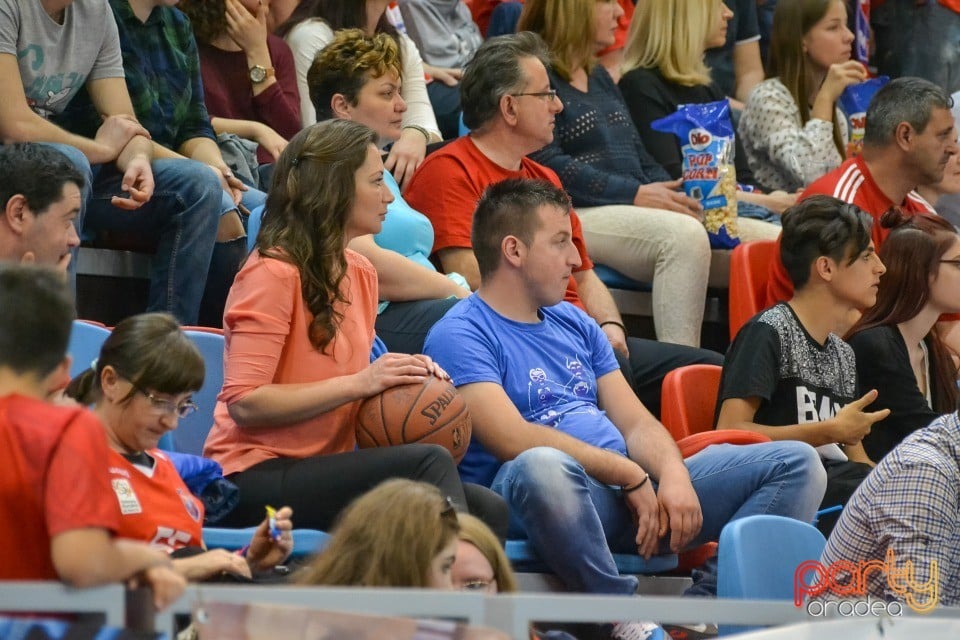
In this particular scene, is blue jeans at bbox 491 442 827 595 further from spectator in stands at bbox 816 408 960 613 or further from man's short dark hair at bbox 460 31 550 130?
man's short dark hair at bbox 460 31 550 130

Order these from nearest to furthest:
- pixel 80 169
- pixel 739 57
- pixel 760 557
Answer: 1. pixel 760 557
2. pixel 80 169
3. pixel 739 57

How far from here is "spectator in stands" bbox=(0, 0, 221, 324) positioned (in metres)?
3.95

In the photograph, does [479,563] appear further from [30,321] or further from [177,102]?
[177,102]

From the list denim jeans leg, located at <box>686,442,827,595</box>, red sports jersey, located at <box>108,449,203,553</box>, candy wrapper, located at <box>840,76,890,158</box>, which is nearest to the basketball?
red sports jersey, located at <box>108,449,203,553</box>

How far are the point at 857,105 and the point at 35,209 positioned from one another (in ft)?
12.9

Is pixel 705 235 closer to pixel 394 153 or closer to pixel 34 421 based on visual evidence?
pixel 394 153

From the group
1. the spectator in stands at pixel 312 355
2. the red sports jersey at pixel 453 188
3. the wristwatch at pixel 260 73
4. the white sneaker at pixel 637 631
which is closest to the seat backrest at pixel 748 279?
the red sports jersey at pixel 453 188

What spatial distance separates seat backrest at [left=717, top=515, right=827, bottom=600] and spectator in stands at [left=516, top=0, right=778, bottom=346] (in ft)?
7.51

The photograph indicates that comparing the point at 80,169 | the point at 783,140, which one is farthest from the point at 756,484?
the point at 783,140

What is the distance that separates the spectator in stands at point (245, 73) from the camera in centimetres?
482

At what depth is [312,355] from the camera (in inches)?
129

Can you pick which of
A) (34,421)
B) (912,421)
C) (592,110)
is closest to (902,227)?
(912,421)

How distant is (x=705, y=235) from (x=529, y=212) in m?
1.59

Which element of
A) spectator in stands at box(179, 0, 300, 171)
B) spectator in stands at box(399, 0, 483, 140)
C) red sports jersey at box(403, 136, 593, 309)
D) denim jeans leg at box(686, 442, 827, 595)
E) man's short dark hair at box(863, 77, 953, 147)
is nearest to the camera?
denim jeans leg at box(686, 442, 827, 595)
